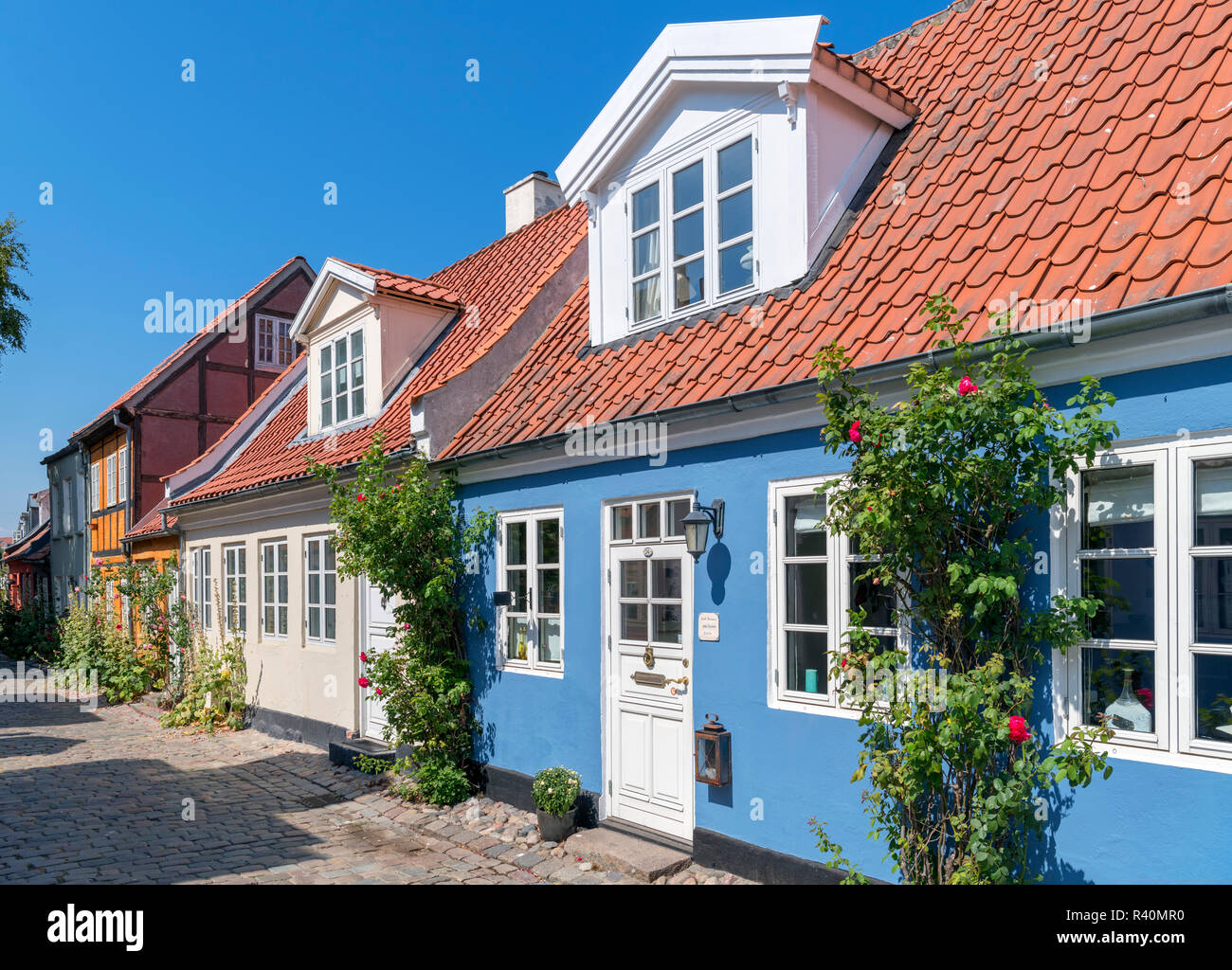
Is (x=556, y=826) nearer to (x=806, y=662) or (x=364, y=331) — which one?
(x=806, y=662)

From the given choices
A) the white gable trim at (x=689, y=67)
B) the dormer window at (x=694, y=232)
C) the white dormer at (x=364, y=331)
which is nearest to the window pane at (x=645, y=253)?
the dormer window at (x=694, y=232)

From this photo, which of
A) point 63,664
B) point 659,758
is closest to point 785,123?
point 659,758

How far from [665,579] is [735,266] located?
8.51 ft

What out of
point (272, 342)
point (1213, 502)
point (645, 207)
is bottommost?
point (1213, 502)

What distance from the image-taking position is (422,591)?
29.0ft

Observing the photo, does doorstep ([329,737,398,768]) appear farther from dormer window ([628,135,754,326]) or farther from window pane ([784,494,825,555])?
window pane ([784,494,825,555])

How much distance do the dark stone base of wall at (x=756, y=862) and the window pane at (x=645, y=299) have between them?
4373mm

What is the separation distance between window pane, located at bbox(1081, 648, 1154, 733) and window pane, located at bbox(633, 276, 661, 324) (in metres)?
4.73

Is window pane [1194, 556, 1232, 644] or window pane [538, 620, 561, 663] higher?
window pane [1194, 556, 1232, 644]

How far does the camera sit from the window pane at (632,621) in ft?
23.4

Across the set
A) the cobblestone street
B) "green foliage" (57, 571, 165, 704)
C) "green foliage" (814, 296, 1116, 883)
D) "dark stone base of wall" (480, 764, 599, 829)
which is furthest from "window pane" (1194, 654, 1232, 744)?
"green foliage" (57, 571, 165, 704)

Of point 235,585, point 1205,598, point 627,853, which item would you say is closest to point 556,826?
point 627,853

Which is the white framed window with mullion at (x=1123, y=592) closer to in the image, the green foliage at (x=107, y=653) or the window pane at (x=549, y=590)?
the window pane at (x=549, y=590)

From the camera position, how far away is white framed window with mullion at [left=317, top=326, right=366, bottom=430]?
1204 cm
